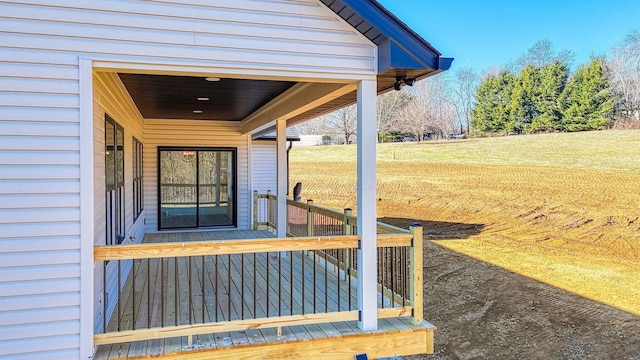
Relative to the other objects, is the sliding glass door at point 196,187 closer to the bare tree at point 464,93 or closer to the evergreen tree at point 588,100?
the evergreen tree at point 588,100

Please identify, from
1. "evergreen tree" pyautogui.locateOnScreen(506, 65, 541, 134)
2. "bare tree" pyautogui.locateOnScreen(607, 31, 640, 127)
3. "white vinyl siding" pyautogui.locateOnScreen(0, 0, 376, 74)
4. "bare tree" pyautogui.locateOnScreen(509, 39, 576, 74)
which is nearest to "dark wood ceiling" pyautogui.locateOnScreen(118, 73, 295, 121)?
"white vinyl siding" pyautogui.locateOnScreen(0, 0, 376, 74)

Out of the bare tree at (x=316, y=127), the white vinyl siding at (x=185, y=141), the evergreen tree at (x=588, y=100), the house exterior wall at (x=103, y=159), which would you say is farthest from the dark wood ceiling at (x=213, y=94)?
the bare tree at (x=316, y=127)

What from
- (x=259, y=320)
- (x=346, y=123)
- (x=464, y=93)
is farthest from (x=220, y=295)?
(x=464, y=93)

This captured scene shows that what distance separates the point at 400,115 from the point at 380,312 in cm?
3740

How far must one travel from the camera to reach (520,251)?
13.7 metres

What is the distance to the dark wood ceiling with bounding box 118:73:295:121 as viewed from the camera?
18.2 ft

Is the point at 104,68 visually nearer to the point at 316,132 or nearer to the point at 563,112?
the point at 563,112

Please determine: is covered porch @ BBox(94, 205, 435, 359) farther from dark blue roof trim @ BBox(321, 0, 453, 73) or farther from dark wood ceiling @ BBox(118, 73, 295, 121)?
dark wood ceiling @ BBox(118, 73, 295, 121)

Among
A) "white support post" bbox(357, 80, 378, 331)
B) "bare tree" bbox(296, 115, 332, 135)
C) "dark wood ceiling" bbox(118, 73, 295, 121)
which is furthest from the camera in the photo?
"bare tree" bbox(296, 115, 332, 135)

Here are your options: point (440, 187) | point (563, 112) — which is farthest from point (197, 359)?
point (563, 112)

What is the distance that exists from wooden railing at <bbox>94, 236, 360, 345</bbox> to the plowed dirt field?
386 centimetres

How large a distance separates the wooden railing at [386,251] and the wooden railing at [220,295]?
0.31 meters

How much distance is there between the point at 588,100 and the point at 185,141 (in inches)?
1326

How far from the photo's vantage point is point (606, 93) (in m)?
33.8
